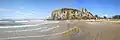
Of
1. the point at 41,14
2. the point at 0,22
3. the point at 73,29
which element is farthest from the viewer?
the point at 73,29

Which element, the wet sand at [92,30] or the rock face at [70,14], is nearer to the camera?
the wet sand at [92,30]

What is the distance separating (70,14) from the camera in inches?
249

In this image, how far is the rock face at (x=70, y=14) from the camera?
6031 mm

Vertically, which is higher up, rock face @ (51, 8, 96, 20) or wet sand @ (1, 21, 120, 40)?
rock face @ (51, 8, 96, 20)

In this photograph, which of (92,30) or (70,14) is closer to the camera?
(92,30)

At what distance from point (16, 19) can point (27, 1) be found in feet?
1.62

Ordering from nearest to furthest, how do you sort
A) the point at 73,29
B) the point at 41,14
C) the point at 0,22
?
the point at 0,22
the point at 41,14
the point at 73,29

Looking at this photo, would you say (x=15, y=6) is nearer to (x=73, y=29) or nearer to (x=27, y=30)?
(x=27, y=30)

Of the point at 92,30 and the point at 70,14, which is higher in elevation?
the point at 70,14

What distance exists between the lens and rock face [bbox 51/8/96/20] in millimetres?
6031

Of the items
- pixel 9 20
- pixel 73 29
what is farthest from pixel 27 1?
pixel 73 29

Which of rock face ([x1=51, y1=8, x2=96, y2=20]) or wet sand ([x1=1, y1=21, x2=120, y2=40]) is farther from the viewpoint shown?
rock face ([x1=51, y1=8, x2=96, y2=20])

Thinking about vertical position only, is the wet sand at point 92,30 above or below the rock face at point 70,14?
below

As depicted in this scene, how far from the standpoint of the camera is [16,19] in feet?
18.7
